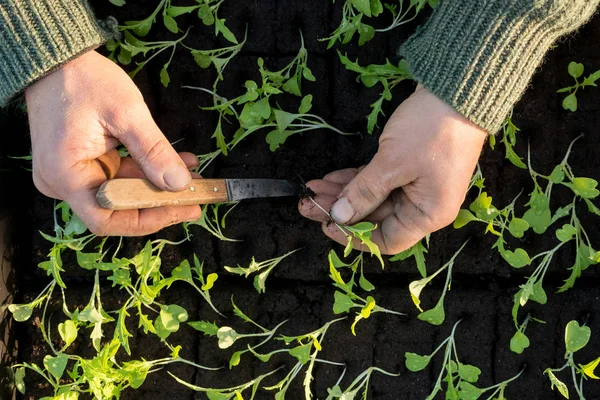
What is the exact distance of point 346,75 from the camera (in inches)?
48.1

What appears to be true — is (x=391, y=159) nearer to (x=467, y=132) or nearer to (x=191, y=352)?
(x=467, y=132)

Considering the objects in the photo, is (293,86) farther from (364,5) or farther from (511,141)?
(511,141)

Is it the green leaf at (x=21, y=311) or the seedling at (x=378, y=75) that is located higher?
the seedling at (x=378, y=75)

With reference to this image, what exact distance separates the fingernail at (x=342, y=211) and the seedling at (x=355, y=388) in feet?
0.97

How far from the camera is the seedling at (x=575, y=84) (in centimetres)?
115

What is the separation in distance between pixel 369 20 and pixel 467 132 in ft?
1.15

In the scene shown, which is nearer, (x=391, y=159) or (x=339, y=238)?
(x=391, y=159)

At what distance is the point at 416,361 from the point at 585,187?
0.43 meters

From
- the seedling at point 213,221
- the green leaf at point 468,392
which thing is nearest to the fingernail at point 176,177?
the seedling at point 213,221

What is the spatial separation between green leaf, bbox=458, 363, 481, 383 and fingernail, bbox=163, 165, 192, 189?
607 millimetres

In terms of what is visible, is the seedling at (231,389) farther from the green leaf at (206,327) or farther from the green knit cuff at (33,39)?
the green knit cuff at (33,39)

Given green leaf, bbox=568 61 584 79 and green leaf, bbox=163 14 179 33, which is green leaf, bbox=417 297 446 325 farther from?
green leaf, bbox=163 14 179 33

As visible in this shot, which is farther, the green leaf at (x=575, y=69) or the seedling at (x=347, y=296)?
the green leaf at (x=575, y=69)

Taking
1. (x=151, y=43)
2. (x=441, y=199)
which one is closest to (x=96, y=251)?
(x=151, y=43)
